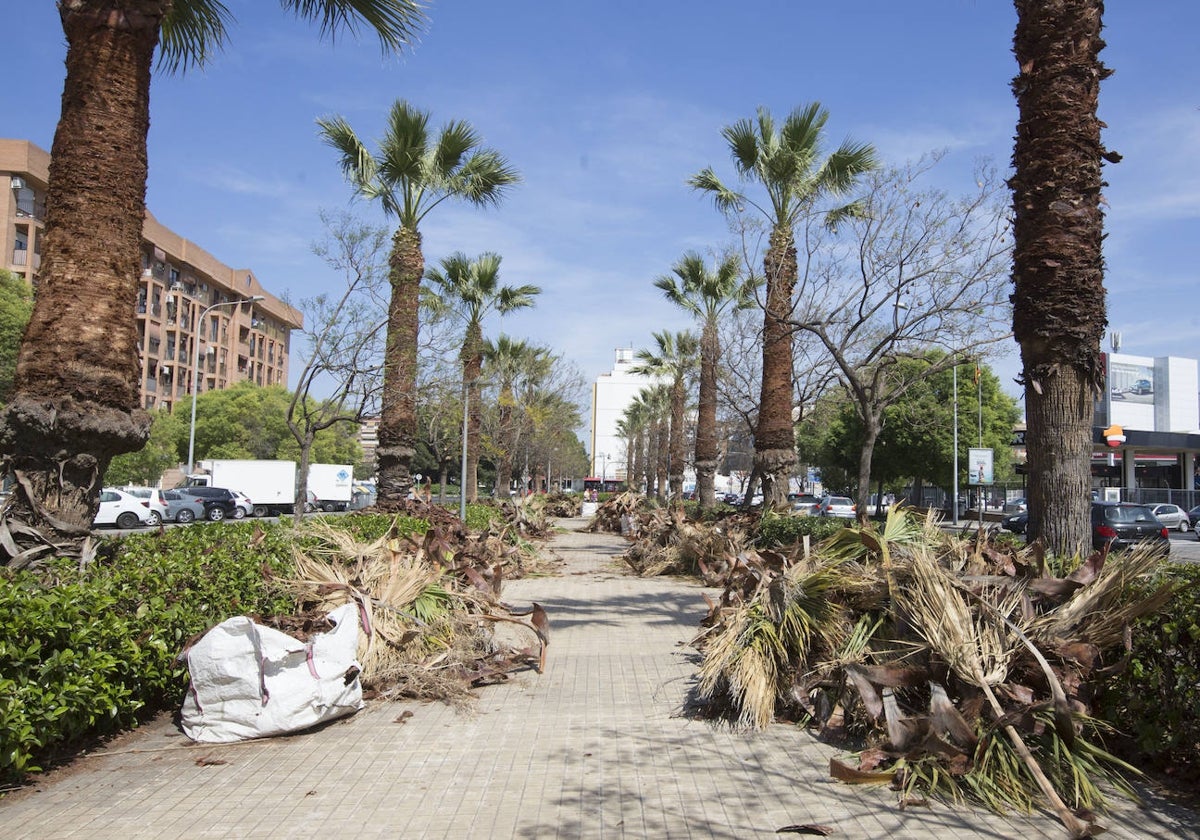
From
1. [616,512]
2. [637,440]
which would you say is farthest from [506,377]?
[637,440]

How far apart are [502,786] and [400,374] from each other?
460 inches

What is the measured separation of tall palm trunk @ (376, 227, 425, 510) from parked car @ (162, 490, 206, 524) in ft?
70.1

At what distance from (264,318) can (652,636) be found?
282ft

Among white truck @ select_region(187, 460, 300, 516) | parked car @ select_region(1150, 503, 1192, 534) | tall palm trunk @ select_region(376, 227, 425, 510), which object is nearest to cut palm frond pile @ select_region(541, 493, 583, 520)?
white truck @ select_region(187, 460, 300, 516)

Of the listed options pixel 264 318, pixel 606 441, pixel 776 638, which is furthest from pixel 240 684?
pixel 606 441

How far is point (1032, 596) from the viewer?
574 centimetres

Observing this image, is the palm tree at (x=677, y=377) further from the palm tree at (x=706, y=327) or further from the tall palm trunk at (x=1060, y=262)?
the tall palm trunk at (x=1060, y=262)

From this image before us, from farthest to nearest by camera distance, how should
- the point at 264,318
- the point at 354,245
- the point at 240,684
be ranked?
the point at 264,318 < the point at 354,245 < the point at 240,684

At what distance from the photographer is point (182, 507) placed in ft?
116

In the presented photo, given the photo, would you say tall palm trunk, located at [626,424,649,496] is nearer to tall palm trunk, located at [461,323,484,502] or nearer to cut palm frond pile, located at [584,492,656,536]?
cut palm frond pile, located at [584,492,656,536]

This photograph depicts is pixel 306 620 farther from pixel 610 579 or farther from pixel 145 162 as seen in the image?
pixel 610 579

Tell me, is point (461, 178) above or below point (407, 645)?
above

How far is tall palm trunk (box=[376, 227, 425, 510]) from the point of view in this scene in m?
15.6

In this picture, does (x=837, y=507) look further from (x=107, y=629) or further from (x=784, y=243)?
(x=107, y=629)
